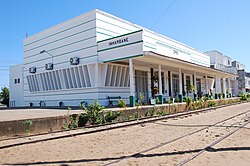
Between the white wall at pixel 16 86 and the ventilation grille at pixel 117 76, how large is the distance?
1922 cm

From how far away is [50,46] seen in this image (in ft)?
103

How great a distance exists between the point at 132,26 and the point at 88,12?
21.6ft

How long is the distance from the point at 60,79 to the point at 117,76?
24.6 ft

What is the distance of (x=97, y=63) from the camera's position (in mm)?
24141

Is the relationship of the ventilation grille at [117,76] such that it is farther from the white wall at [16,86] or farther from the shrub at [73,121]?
the white wall at [16,86]

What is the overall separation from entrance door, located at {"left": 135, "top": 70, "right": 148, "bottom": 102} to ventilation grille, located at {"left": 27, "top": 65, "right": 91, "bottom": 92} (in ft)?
20.3

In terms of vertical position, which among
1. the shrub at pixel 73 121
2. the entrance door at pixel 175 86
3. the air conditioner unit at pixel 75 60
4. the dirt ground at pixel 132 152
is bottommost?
the dirt ground at pixel 132 152

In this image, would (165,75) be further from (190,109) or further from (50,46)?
(50,46)

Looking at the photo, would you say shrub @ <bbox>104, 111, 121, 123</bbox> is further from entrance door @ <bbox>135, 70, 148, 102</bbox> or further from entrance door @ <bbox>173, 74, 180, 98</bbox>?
entrance door @ <bbox>173, 74, 180, 98</bbox>

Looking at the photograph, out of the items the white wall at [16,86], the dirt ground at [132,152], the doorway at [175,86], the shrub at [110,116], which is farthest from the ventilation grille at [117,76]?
the white wall at [16,86]

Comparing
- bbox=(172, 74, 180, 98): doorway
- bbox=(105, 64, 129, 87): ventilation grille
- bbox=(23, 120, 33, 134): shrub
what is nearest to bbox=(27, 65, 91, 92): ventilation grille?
bbox=(105, 64, 129, 87): ventilation grille

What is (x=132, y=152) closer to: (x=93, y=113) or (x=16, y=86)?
(x=93, y=113)

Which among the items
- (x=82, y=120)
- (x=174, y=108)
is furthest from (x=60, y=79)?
(x=82, y=120)

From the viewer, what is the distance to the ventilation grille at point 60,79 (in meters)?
26.0
